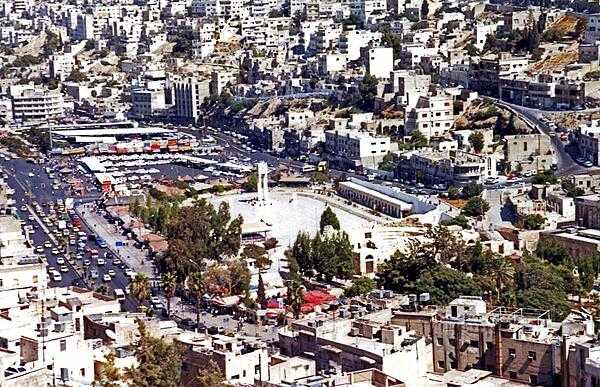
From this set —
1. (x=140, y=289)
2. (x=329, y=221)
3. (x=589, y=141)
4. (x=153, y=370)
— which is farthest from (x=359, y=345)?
(x=589, y=141)

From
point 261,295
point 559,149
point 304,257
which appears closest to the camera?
point 261,295

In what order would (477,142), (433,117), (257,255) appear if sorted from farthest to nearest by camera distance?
(433,117)
(477,142)
(257,255)

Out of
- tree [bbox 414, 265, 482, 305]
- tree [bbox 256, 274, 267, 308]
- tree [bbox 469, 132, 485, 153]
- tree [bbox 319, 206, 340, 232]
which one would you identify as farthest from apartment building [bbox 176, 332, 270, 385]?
tree [bbox 469, 132, 485, 153]

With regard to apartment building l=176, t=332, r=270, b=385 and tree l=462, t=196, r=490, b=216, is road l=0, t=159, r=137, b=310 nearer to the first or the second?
apartment building l=176, t=332, r=270, b=385

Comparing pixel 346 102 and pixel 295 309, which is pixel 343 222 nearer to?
pixel 295 309

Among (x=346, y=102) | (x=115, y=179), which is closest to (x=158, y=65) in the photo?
(x=346, y=102)

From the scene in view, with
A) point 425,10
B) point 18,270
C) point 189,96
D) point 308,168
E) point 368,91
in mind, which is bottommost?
point 308,168

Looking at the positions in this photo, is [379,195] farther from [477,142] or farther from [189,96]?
[189,96]
